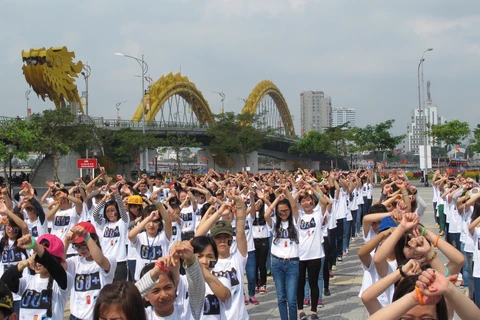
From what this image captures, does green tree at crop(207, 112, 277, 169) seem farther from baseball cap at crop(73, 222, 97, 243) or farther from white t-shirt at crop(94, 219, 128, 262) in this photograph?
baseball cap at crop(73, 222, 97, 243)

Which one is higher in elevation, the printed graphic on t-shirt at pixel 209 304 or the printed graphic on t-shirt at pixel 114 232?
the printed graphic on t-shirt at pixel 114 232

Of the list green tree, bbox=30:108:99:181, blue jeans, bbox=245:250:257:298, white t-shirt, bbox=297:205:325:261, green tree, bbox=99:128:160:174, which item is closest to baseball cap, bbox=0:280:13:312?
white t-shirt, bbox=297:205:325:261

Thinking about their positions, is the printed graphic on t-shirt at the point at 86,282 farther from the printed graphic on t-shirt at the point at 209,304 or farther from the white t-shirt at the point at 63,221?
the white t-shirt at the point at 63,221

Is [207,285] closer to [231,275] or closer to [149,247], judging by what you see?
[231,275]

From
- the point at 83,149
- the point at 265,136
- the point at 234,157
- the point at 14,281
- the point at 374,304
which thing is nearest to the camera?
the point at 374,304

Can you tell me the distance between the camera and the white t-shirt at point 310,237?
24.0ft

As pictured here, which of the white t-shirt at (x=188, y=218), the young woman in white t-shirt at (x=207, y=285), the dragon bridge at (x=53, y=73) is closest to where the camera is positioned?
the young woman in white t-shirt at (x=207, y=285)

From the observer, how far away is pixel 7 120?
3766cm

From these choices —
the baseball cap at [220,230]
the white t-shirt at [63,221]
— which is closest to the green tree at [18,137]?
the white t-shirt at [63,221]

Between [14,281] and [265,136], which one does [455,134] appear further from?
[14,281]

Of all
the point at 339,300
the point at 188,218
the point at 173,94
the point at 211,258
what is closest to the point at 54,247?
the point at 211,258

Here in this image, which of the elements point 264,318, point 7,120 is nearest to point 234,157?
point 7,120

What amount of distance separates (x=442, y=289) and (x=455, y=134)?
48.8 meters

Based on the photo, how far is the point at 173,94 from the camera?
236ft
